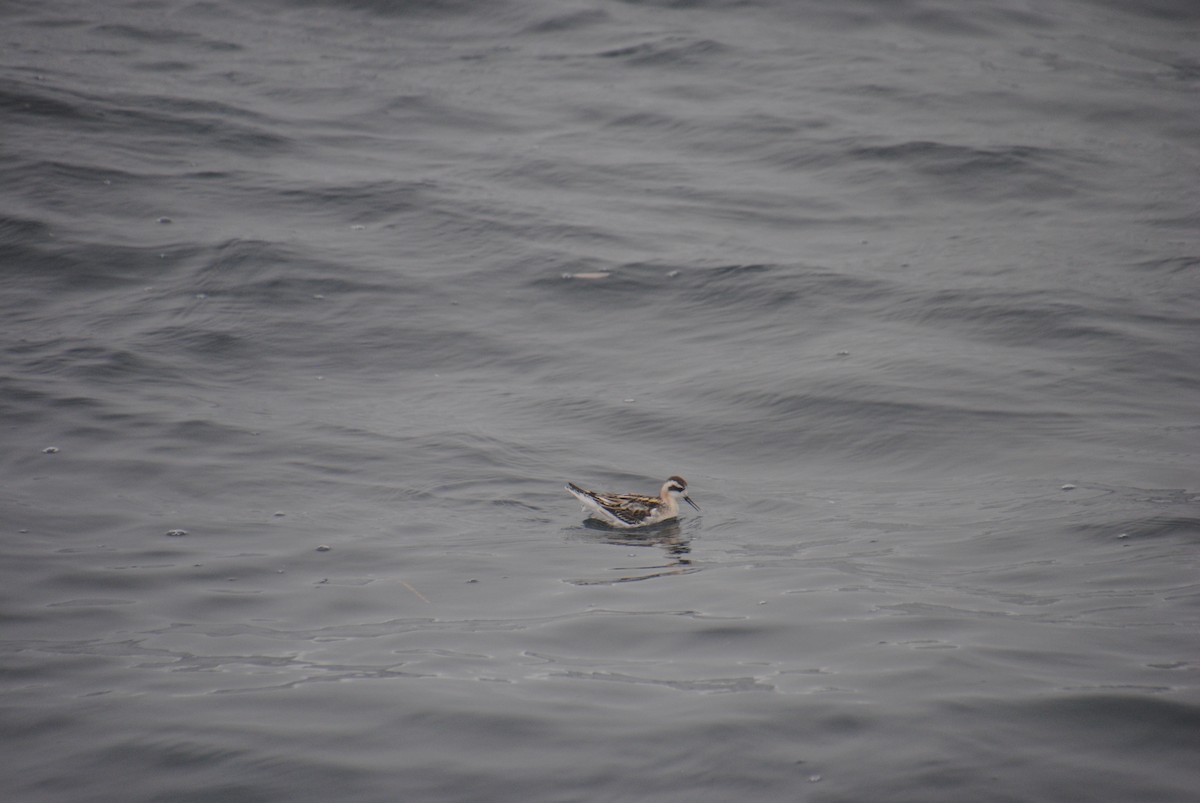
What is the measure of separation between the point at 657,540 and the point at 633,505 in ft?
1.79

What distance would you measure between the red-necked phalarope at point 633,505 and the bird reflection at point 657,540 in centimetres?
7

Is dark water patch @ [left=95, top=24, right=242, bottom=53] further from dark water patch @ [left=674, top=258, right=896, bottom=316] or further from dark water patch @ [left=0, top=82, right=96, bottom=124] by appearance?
dark water patch @ [left=674, top=258, right=896, bottom=316]

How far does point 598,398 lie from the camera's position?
12.8 meters

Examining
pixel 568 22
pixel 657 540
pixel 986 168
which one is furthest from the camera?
pixel 568 22

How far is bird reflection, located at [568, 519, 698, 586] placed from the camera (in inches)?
366

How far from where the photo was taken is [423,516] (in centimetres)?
1009

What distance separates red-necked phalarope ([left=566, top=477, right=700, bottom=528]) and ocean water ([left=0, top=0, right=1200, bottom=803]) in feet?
0.67

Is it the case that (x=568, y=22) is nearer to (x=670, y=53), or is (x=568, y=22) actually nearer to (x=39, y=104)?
(x=670, y=53)

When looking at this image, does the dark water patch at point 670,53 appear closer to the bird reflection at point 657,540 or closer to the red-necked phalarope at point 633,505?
the red-necked phalarope at point 633,505

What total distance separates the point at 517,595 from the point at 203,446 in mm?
4198

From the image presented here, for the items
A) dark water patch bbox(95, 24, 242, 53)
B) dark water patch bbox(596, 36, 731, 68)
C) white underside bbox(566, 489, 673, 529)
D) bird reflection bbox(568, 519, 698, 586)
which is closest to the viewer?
bird reflection bbox(568, 519, 698, 586)

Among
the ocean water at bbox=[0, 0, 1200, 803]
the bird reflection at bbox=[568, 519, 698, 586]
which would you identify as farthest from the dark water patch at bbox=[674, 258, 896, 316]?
the bird reflection at bbox=[568, 519, 698, 586]

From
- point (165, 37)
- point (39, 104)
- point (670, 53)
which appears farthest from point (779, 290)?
point (165, 37)

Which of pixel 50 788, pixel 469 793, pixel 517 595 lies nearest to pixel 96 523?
pixel 517 595
